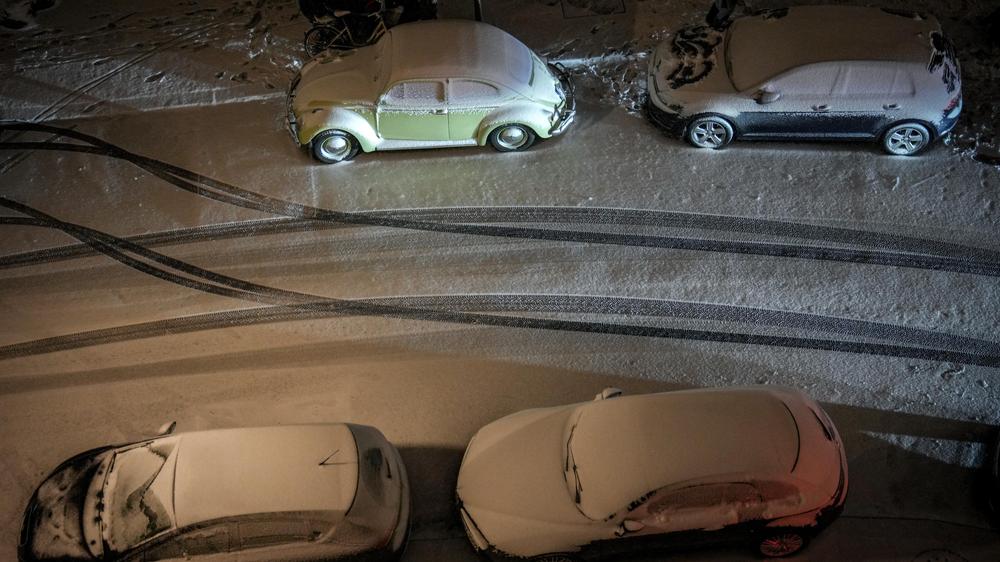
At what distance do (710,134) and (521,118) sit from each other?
7.71 feet

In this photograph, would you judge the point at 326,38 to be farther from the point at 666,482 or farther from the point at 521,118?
the point at 666,482

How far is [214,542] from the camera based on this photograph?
5.64 m

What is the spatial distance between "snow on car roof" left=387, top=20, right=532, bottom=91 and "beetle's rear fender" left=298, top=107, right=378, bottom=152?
27.0 inches

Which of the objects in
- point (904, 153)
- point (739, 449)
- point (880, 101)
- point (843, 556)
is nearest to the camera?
point (739, 449)

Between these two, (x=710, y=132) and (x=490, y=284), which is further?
(x=710, y=132)

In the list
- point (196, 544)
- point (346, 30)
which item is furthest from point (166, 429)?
point (346, 30)

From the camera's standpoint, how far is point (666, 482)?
543 centimetres

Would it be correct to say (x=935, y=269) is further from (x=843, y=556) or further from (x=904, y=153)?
(x=843, y=556)

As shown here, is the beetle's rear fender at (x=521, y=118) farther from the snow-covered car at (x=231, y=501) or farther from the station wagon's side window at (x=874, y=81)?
the snow-covered car at (x=231, y=501)

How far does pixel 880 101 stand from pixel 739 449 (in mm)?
4926

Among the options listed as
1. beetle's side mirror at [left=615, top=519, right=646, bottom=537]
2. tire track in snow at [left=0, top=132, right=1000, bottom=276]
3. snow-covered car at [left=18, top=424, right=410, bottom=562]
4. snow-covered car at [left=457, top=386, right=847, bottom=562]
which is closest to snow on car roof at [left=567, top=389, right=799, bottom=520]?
snow-covered car at [left=457, top=386, right=847, bottom=562]

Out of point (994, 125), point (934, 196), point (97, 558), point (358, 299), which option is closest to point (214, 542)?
point (97, 558)

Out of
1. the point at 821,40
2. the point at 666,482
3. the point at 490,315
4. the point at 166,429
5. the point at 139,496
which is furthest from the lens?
the point at 821,40

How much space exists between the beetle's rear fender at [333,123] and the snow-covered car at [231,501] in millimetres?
3871
